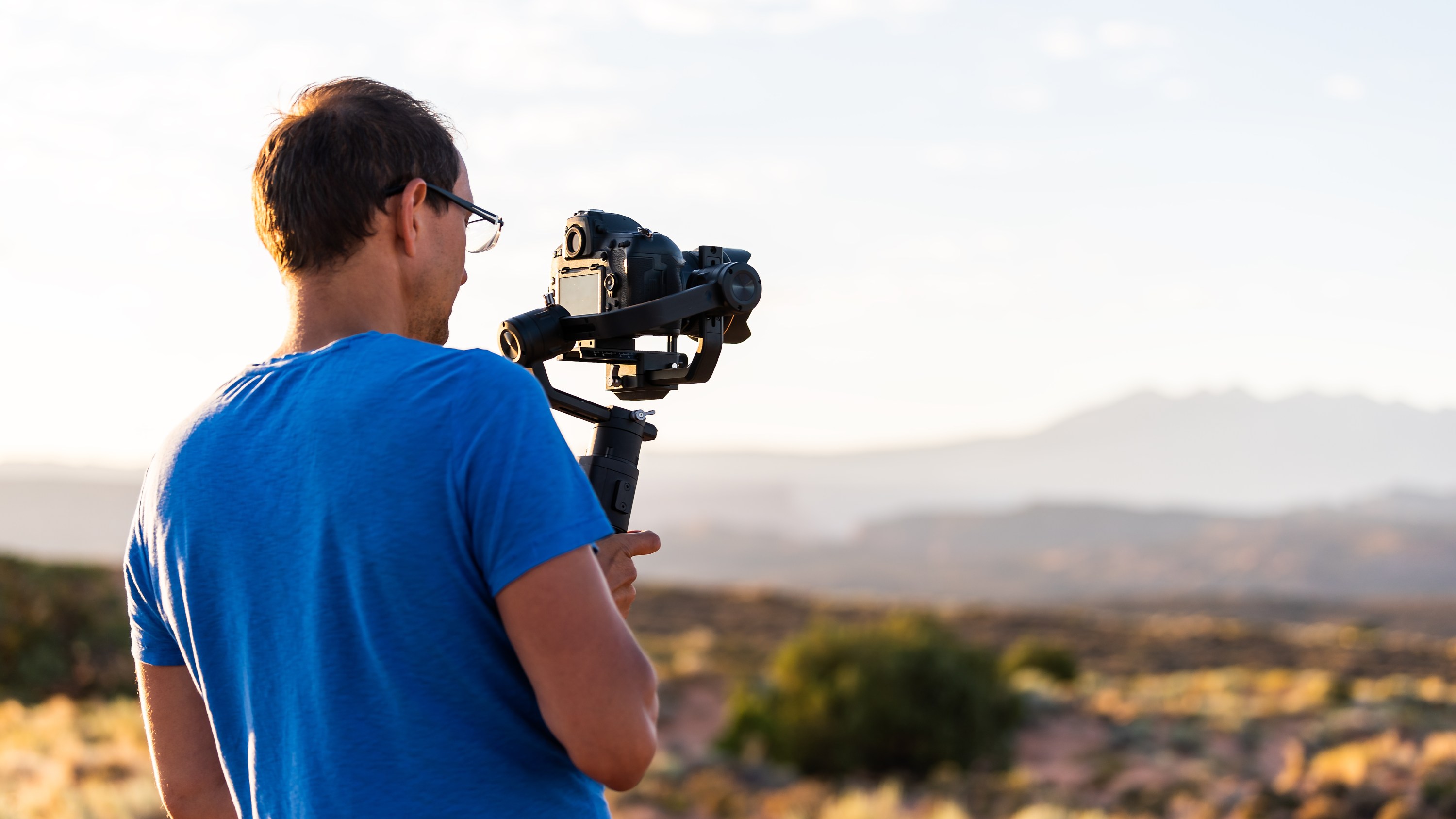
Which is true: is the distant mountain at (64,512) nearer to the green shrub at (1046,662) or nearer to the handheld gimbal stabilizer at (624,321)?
the green shrub at (1046,662)

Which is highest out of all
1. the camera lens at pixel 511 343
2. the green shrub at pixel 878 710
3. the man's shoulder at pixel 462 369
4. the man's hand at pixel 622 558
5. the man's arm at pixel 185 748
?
the camera lens at pixel 511 343

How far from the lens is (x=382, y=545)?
4.81 ft

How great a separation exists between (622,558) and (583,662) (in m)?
0.34

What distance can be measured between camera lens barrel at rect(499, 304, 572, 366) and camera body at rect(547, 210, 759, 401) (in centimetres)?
5

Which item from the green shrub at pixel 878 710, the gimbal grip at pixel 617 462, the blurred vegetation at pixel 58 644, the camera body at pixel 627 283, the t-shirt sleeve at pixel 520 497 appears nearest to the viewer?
the t-shirt sleeve at pixel 520 497

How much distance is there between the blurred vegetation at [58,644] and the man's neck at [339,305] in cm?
1506

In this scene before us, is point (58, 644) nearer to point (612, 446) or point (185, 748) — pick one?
point (185, 748)

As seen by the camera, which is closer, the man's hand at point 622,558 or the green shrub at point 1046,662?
the man's hand at point 622,558

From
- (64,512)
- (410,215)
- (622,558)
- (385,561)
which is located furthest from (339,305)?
(64,512)

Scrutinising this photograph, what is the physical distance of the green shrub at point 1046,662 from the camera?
923 inches

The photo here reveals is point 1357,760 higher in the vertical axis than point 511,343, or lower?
lower

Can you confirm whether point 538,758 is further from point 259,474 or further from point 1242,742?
point 1242,742

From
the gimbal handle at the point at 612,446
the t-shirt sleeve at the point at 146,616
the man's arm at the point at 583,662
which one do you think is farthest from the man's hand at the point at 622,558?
the t-shirt sleeve at the point at 146,616

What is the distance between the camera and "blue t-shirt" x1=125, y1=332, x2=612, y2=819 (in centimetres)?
145
